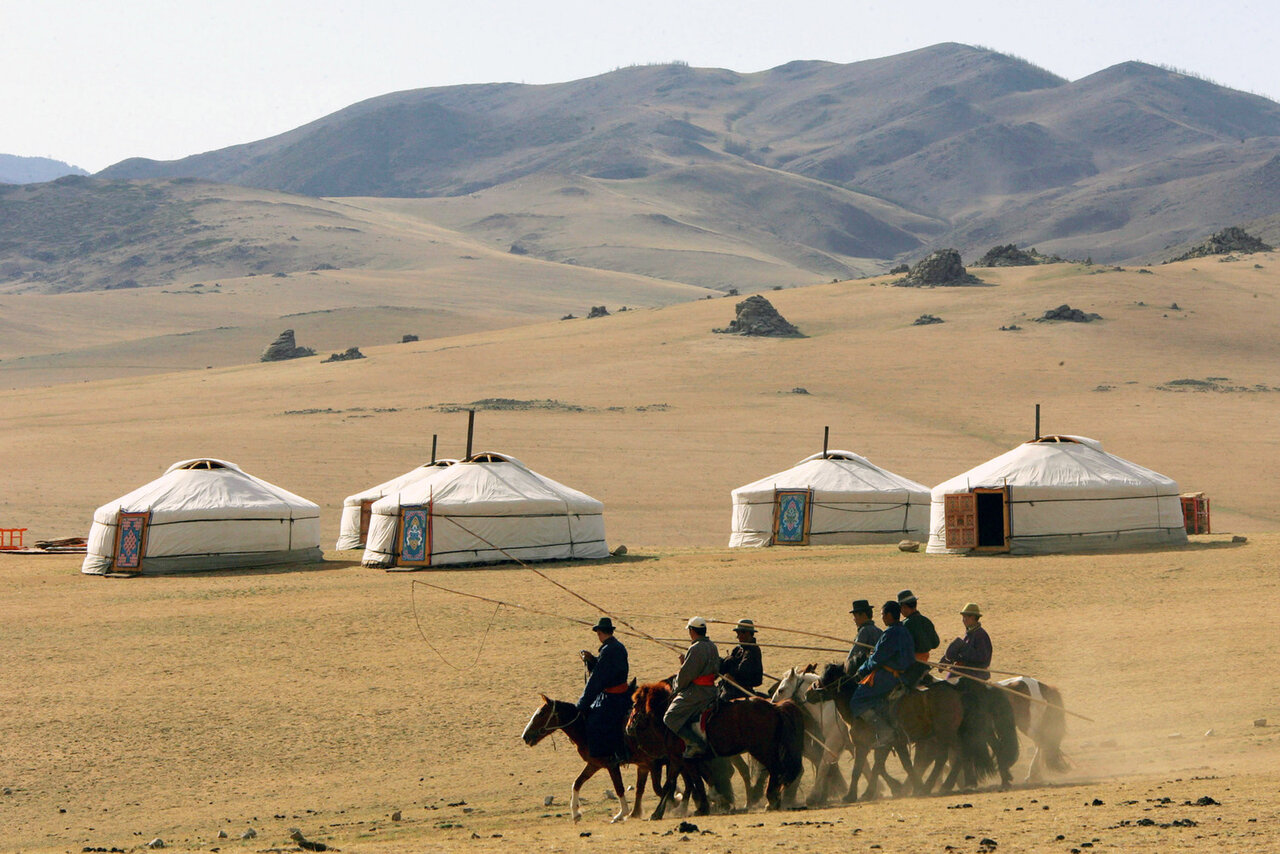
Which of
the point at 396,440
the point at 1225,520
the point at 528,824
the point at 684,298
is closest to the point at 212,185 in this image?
the point at 684,298

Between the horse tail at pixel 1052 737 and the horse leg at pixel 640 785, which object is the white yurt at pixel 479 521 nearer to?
the horse leg at pixel 640 785

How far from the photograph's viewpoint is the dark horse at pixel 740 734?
30.0ft

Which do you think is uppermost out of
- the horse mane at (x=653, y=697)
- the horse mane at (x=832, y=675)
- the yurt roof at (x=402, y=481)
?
the yurt roof at (x=402, y=481)

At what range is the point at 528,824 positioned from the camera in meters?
9.19

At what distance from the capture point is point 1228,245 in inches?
2977

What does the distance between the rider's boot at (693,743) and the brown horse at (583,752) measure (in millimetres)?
185

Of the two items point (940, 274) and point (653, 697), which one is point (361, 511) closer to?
point (653, 697)

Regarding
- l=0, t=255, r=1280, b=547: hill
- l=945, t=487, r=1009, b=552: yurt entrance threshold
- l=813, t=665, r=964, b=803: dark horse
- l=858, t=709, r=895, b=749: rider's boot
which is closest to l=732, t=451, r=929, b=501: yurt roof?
l=945, t=487, r=1009, b=552: yurt entrance threshold

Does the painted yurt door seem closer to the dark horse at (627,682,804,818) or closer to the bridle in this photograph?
the bridle

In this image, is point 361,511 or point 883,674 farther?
point 361,511

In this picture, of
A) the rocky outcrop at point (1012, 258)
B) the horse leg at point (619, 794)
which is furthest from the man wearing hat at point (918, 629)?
the rocky outcrop at point (1012, 258)

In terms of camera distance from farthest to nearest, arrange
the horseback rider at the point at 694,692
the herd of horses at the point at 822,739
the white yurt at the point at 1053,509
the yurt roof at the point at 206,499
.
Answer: the yurt roof at the point at 206,499, the white yurt at the point at 1053,509, the herd of horses at the point at 822,739, the horseback rider at the point at 694,692

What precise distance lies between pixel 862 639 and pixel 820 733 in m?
0.72

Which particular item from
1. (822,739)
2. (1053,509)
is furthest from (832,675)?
(1053,509)
